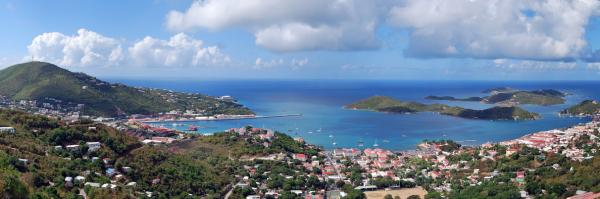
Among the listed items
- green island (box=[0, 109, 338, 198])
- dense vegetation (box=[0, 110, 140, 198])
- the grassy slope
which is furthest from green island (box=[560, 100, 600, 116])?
dense vegetation (box=[0, 110, 140, 198])

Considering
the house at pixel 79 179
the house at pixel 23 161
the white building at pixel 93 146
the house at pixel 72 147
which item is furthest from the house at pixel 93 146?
the house at pixel 23 161

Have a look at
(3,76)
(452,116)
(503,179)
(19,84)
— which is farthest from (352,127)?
(3,76)

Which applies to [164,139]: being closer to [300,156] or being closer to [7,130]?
[300,156]

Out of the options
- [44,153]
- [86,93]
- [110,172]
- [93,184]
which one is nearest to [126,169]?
[110,172]

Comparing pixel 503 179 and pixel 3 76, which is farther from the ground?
pixel 3 76

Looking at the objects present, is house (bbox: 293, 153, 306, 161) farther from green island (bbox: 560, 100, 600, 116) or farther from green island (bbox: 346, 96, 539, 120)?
green island (bbox: 560, 100, 600, 116)

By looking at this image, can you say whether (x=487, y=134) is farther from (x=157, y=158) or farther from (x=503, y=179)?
(x=157, y=158)
